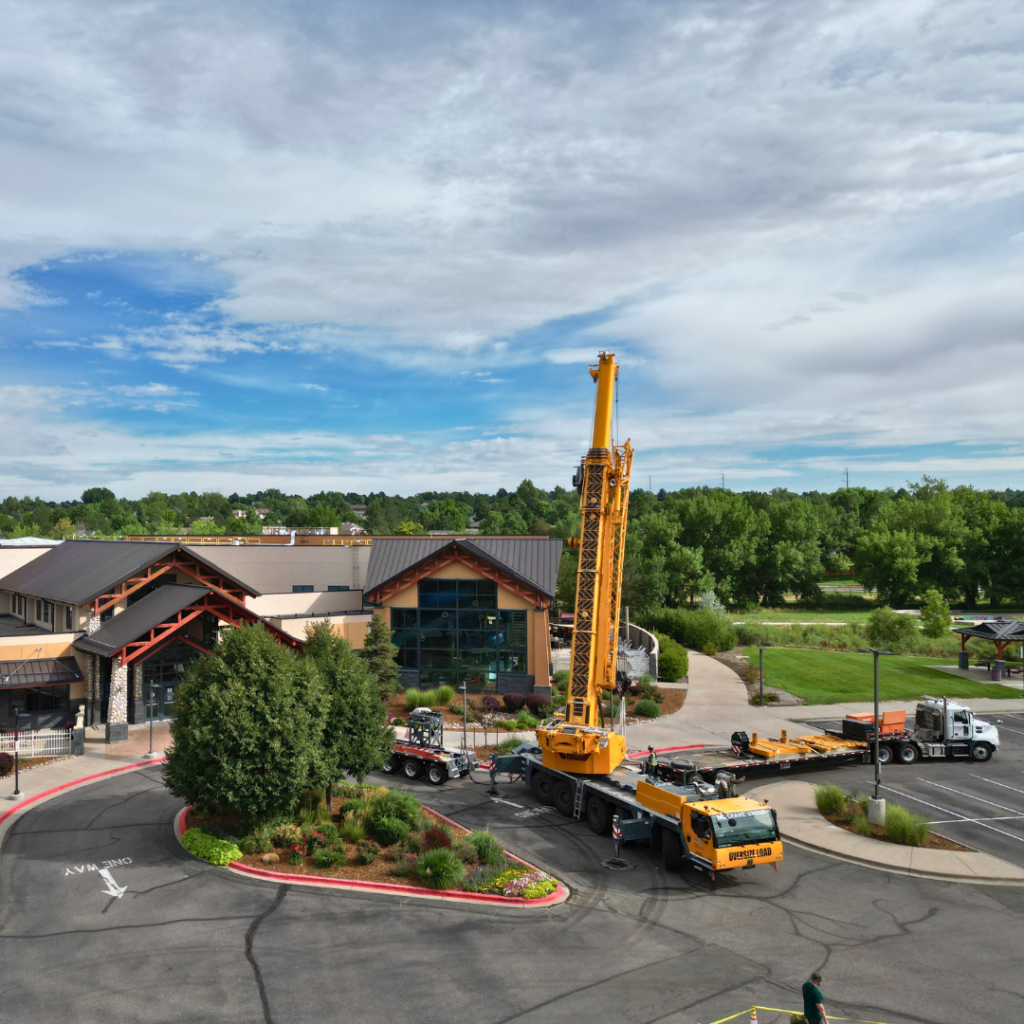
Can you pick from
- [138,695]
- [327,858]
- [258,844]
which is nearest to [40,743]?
[138,695]

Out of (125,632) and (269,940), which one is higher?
(125,632)

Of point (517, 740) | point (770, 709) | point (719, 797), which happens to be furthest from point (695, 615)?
point (719, 797)

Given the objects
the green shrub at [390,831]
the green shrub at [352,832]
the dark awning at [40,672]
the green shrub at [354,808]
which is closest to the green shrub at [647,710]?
the green shrub at [354,808]

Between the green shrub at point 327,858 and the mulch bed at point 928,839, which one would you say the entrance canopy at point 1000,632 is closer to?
the mulch bed at point 928,839

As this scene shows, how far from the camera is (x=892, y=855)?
21.3 m

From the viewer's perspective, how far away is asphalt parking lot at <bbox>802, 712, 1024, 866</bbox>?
23062 millimetres

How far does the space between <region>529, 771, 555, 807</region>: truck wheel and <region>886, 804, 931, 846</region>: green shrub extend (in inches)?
396

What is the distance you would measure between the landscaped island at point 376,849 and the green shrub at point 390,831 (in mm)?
26

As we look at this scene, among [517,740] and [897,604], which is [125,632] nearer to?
[517,740]

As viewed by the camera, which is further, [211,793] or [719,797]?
[719,797]

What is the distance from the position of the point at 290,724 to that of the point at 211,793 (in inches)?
104

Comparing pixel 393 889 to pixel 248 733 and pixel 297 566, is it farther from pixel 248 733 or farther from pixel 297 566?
pixel 297 566

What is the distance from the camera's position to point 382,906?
17844 mm

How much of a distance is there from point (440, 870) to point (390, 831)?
9.16 feet
